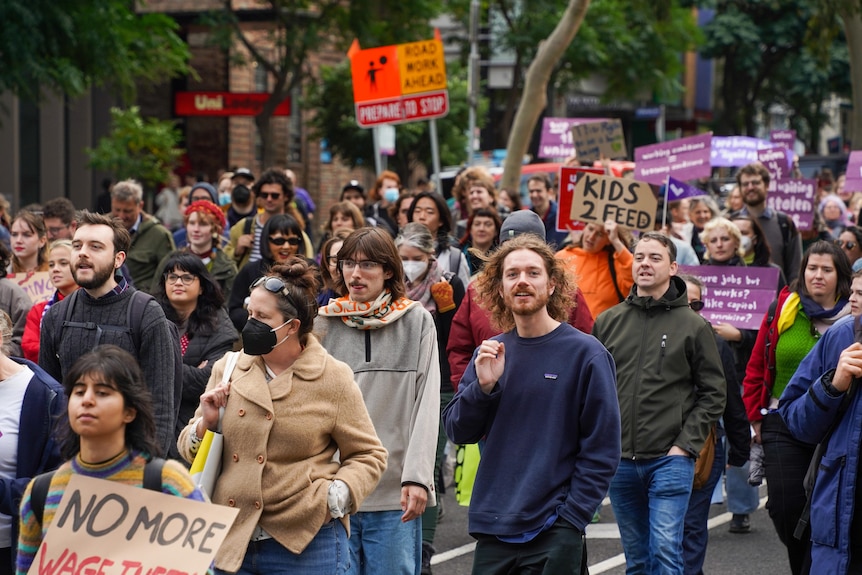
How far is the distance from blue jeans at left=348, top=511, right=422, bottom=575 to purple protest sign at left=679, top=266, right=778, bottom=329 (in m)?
4.43

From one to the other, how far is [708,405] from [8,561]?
334cm

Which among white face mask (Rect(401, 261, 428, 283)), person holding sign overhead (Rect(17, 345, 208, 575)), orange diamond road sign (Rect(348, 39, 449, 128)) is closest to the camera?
person holding sign overhead (Rect(17, 345, 208, 575))

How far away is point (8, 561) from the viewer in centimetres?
481

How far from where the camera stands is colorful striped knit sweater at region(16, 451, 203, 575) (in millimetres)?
3836

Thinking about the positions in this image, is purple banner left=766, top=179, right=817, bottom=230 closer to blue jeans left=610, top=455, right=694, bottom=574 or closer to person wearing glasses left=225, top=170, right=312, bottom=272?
person wearing glasses left=225, top=170, right=312, bottom=272

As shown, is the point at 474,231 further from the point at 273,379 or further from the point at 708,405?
the point at 273,379

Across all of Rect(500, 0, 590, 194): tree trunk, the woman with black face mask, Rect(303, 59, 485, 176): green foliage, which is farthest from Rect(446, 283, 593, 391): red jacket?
Rect(303, 59, 485, 176): green foliage

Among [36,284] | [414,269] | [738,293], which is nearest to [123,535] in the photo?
[414,269]

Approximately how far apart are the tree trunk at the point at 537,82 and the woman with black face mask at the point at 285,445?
1127 cm

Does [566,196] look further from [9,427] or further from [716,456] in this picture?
[9,427]

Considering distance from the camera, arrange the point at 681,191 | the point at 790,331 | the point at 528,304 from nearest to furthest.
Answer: the point at 528,304
the point at 790,331
the point at 681,191

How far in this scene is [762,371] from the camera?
7.38m

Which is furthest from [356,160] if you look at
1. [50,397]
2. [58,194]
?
[50,397]

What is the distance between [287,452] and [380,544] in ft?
3.83
